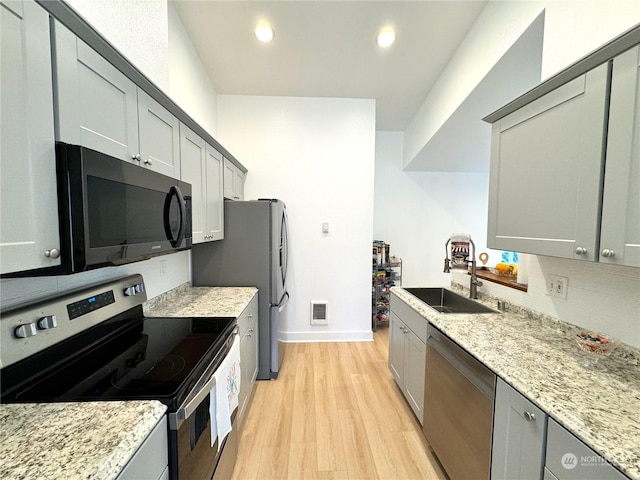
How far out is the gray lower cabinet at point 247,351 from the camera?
1757mm

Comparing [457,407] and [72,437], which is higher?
[72,437]

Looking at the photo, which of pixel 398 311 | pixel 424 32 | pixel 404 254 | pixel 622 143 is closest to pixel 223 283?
pixel 398 311

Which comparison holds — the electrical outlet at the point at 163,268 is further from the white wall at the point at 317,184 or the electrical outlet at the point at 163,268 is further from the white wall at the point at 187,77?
the white wall at the point at 317,184

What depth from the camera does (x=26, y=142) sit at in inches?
26.5

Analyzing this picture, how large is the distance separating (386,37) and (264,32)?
3.43ft

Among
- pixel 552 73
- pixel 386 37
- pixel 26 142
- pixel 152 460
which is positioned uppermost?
pixel 386 37

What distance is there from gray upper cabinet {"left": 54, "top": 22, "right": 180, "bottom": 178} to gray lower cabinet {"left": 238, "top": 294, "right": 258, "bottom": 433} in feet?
3.79

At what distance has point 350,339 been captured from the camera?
3232 millimetres

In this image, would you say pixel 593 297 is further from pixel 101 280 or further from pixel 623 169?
pixel 101 280

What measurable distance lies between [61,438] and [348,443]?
64.7 inches

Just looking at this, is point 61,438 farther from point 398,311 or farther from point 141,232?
point 398,311

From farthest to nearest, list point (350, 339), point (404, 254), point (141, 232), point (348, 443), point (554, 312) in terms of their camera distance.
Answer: point (404, 254) → point (350, 339) → point (348, 443) → point (554, 312) → point (141, 232)

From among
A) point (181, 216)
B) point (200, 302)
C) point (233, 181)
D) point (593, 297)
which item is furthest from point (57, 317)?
point (593, 297)

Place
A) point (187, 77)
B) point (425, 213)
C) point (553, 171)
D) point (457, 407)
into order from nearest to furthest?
point (553, 171) → point (457, 407) → point (187, 77) → point (425, 213)
